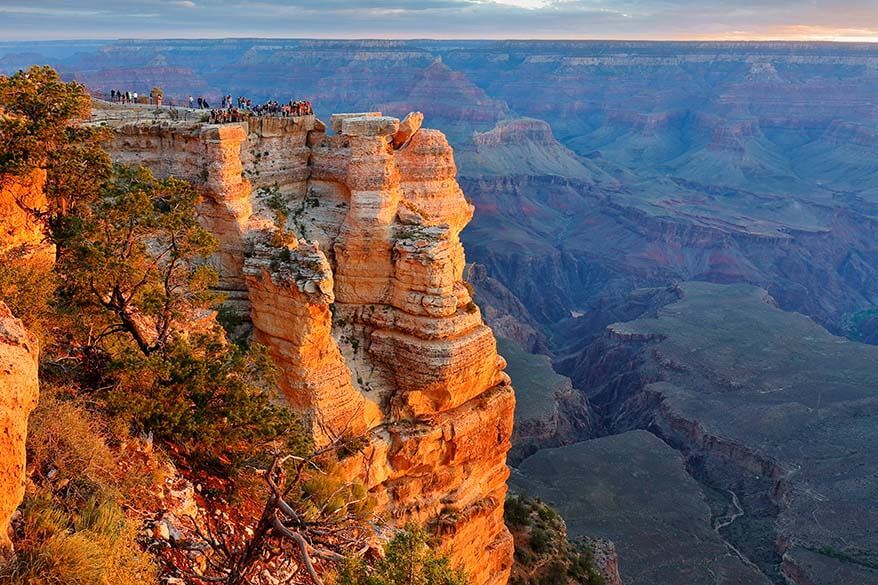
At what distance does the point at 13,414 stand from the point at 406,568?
526 centimetres

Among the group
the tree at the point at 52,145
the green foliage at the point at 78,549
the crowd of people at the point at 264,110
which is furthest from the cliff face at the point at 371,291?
the green foliage at the point at 78,549

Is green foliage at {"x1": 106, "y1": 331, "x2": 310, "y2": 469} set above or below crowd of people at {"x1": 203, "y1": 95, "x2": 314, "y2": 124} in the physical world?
below

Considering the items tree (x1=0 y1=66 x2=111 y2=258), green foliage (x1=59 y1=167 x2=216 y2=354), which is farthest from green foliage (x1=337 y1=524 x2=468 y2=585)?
tree (x1=0 y1=66 x2=111 y2=258)

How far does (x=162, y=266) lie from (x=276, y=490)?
13.1 meters

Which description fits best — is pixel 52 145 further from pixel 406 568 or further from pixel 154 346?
pixel 406 568

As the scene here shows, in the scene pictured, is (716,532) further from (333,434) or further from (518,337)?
(518,337)

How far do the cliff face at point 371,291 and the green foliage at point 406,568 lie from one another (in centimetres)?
1103

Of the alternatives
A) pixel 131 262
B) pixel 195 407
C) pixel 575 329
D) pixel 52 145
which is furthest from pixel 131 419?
pixel 575 329

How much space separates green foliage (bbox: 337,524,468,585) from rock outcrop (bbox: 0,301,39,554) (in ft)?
12.9

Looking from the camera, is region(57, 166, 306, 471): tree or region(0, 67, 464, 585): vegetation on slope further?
region(57, 166, 306, 471): tree

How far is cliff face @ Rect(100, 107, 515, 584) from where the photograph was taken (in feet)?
69.5

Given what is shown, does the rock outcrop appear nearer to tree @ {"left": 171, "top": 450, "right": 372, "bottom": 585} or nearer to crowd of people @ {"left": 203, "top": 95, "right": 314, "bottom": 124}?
tree @ {"left": 171, "top": 450, "right": 372, "bottom": 585}

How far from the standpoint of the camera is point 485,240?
123125mm

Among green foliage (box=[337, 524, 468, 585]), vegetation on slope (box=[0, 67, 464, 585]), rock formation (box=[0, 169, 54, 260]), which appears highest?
rock formation (box=[0, 169, 54, 260])
